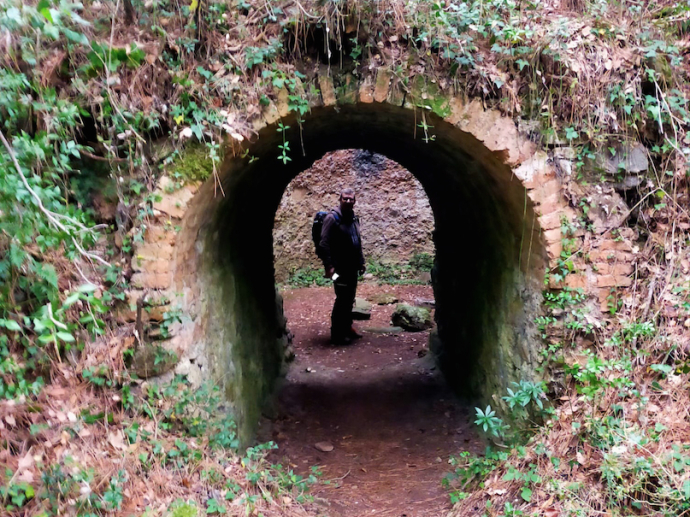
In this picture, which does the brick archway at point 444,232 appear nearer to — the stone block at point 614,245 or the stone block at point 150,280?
the stone block at point 150,280

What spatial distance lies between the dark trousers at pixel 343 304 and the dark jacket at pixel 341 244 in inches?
5.7

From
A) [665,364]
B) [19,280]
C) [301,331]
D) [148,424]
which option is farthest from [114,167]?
[301,331]

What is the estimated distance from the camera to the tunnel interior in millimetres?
3791

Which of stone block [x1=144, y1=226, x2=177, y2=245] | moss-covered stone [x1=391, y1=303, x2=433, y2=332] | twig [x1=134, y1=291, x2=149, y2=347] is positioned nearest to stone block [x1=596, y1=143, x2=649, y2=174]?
stone block [x1=144, y1=226, x2=177, y2=245]

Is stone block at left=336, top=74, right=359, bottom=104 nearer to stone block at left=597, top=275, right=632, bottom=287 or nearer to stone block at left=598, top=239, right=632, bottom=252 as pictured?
stone block at left=598, top=239, right=632, bottom=252

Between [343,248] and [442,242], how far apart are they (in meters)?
1.67

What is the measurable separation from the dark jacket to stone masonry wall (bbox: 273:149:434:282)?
18.4 feet

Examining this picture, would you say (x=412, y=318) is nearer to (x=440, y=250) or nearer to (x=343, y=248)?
(x=343, y=248)

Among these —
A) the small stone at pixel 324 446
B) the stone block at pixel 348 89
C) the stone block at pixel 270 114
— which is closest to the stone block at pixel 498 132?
the stone block at pixel 348 89

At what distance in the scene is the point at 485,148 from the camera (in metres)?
3.56

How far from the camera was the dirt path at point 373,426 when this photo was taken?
4.14m

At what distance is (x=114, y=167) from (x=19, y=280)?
92 cm

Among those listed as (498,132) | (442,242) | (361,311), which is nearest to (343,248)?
(442,242)

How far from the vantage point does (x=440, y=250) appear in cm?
675
